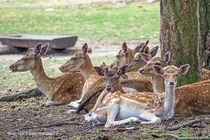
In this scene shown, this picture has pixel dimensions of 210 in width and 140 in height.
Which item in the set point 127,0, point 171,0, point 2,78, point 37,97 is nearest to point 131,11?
point 127,0

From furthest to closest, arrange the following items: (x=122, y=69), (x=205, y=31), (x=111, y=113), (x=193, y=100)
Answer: (x=205, y=31)
(x=122, y=69)
(x=193, y=100)
(x=111, y=113)

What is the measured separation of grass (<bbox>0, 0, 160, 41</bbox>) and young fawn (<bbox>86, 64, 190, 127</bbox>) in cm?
1075

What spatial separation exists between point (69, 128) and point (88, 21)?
1522 cm

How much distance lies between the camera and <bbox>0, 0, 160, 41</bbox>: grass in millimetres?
18016

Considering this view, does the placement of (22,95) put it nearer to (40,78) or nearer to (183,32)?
(40,78)

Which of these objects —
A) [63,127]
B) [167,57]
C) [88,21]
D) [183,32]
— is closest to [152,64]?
[167,57]

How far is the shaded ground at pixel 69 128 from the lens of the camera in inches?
199

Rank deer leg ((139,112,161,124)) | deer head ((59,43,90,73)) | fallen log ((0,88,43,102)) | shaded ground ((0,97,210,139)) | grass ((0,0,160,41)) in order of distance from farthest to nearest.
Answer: grass ((0,0,160,41)) → fallen log ((0,88,43,102)) → deer head ((59,43,90,73)) → deer leg ((139,112,161,124)) → shaded ground ((0,97,210,139))

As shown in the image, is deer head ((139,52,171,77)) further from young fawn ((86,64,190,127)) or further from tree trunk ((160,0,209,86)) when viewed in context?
young fawn ((86,64,190,127))

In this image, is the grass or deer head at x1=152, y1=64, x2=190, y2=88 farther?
the grass

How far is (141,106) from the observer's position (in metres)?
5.81

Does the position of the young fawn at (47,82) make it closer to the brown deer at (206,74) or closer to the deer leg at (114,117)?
the brown deer at (206,74)

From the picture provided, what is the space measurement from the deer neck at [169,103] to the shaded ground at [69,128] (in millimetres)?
90

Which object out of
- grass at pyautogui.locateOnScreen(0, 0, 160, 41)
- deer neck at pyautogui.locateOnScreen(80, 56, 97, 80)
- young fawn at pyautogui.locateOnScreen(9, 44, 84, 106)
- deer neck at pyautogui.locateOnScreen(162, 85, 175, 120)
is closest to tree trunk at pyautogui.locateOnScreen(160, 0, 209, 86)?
deer neck at pyautogui.locateOnScreen(162, 85, 175, 120)
